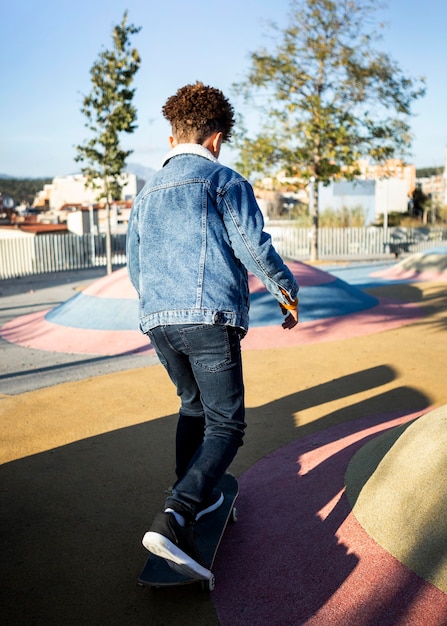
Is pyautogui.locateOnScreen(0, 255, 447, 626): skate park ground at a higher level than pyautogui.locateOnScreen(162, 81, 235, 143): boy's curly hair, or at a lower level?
lower

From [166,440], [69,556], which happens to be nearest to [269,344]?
[166,440]

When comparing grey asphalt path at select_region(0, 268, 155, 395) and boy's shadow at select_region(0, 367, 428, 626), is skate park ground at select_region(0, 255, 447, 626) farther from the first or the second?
grey asphalt path at select_region(0, 268, 155, 395)

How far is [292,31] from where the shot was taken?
24453 millimetres

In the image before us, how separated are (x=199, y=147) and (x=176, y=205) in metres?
0.33

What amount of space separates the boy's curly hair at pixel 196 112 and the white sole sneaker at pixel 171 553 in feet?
5.76

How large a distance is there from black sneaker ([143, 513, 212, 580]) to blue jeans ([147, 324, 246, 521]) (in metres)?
0.08

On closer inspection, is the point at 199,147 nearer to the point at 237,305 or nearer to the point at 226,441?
the point at 237,305

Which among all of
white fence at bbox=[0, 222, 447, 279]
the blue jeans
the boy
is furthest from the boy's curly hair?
white fence at bbox=[0, 222, 447, 279]

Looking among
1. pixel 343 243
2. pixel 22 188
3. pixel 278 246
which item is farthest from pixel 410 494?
pixel 22 188

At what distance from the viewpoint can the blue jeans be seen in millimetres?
2598

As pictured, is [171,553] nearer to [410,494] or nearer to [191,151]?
[410,494]

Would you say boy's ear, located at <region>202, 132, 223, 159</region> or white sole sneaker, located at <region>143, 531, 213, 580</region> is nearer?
white sole sneaker, located at <region>143, 531, 213, 580</region>

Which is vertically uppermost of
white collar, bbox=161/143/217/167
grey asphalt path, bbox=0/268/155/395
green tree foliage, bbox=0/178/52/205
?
green tree foliage, bbox=0/178/52/205

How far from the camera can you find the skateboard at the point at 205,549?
2.59 meters
